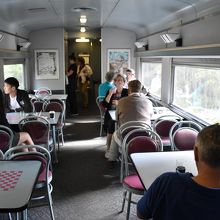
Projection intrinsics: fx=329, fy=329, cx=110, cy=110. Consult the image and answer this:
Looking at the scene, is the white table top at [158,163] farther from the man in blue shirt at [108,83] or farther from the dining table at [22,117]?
the man in blue shirt at [108,83]

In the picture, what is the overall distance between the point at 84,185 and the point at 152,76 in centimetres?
448

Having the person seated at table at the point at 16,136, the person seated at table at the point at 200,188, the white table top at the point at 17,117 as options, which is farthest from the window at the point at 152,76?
the person seated at table at the point at 200,188

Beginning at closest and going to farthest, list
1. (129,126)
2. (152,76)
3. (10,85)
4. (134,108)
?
1. (129,126)
2. (134,108)
3. (10,85)
4. (152,76)

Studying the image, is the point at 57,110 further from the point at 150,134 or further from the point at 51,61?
the point at 51,61

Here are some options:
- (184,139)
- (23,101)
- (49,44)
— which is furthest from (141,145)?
(49,44)

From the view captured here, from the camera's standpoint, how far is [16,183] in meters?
2.33

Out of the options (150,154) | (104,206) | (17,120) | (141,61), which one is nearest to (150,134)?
(150,154)

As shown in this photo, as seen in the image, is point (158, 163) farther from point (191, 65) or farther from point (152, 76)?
point (152, 76)

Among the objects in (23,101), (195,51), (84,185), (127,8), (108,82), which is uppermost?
(127,8)

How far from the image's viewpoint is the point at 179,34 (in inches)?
204

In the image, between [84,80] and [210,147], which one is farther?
[84,80]

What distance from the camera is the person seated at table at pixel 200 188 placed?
4.78 ft

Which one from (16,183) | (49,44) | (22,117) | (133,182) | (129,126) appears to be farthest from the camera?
(49,44)

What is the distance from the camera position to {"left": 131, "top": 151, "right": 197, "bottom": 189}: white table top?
8.13 feet
